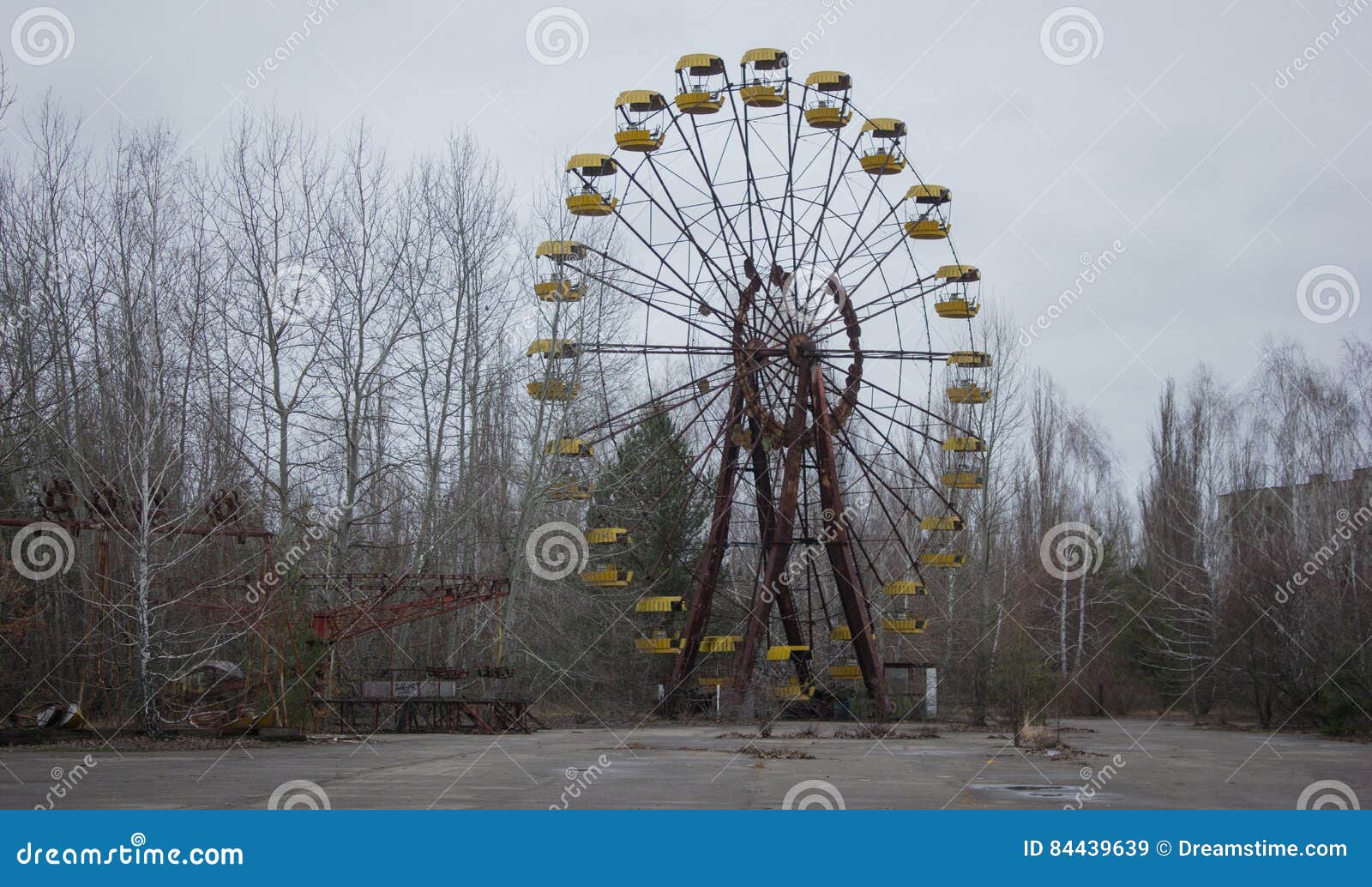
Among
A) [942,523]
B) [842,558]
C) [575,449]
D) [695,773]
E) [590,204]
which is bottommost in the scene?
[695,773]

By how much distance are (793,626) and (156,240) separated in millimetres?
20338

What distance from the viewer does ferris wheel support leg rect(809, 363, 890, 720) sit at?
31.6 meters

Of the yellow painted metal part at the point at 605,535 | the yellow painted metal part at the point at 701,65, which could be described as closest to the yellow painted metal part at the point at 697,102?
the yellow painted metal part at the point at 701,65

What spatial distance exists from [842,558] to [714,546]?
10.2ft

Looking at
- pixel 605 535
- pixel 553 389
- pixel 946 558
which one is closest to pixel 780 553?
pixel 605 535

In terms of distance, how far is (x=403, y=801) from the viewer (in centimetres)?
1261

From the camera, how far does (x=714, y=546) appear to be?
108 feet

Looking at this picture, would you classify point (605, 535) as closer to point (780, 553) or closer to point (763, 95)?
point (780, 553)

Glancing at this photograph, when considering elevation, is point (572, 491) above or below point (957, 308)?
below

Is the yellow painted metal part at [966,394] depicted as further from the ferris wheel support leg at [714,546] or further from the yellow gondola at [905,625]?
the yellow gondola at [905,625]

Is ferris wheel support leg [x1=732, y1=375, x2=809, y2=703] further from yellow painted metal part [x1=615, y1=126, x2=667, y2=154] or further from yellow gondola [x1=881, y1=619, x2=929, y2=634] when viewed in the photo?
yellow painted metal part [x1=615, y1=126, x2=667, y2=154]

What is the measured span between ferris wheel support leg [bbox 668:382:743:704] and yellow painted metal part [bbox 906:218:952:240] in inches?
227

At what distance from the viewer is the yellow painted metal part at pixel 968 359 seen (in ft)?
109

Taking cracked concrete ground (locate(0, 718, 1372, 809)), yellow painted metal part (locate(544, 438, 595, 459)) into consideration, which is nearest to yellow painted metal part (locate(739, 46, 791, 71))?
yellow painted metal part (locate(544, 438, 595, 459))
